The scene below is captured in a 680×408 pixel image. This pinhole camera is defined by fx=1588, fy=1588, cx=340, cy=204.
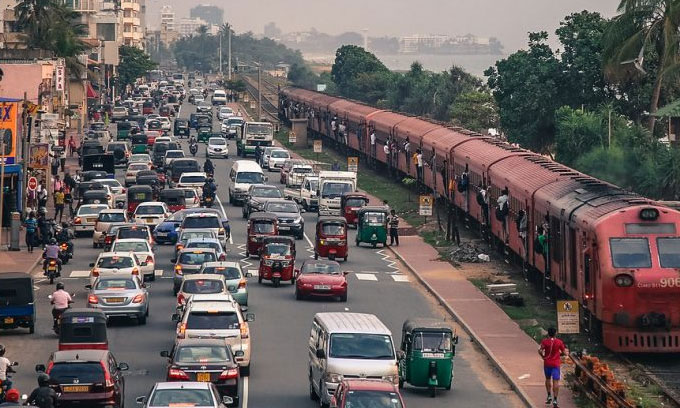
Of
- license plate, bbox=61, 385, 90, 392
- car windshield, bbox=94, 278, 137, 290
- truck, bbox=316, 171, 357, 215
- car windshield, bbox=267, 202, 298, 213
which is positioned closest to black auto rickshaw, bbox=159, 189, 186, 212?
car windshield, bbox=267, 202, 298, 213

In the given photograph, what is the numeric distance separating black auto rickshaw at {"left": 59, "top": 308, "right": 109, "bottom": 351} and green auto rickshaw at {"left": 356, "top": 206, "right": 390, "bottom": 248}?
26538 millimetres

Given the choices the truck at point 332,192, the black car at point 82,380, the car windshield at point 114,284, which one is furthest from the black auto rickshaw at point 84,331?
the truck at point 332,192

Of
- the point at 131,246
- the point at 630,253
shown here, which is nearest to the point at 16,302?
the point at 131,246

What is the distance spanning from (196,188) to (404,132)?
15.3 meters

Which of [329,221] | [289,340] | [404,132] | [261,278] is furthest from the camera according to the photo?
[404,132]

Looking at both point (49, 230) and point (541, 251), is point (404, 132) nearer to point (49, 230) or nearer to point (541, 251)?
point (49, 230)

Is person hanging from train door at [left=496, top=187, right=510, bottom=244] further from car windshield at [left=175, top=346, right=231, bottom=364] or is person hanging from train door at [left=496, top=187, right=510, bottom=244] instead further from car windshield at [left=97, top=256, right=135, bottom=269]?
car windshield at [left=175, top=346, right=231, bottom=364]

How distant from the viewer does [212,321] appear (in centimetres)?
3528

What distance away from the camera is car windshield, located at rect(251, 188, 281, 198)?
68.8m

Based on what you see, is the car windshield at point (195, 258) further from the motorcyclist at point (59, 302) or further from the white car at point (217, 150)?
the white car at point (217, 150)

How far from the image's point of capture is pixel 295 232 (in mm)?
62625

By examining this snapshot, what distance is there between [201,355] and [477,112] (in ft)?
289

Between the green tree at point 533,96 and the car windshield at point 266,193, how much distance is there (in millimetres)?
23281

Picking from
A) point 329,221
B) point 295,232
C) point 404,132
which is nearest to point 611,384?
point 329,221
